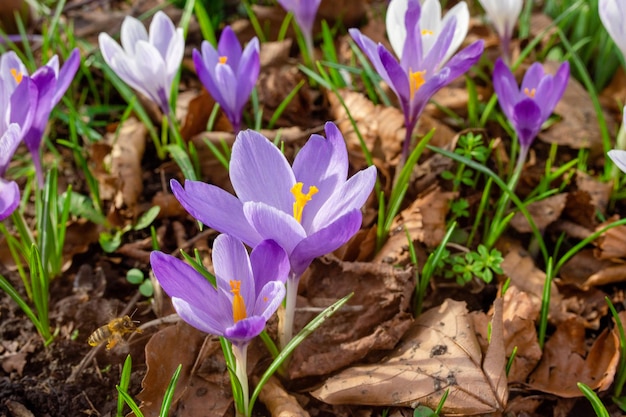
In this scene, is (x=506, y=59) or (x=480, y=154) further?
(x=506, y=59)

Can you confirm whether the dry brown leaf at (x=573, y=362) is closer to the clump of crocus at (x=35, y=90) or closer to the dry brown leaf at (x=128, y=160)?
the dry brown leaf at (x=128, y=160)

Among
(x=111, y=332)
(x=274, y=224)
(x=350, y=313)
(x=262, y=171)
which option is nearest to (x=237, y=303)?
(x=274, y=224)

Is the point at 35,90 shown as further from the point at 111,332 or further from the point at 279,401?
the point at 279,401

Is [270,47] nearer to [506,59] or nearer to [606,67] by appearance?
[506,59]

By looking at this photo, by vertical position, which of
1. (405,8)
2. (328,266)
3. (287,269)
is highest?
(405,8)

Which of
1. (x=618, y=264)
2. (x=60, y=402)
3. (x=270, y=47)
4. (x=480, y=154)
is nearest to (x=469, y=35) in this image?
(x=270, y=47)

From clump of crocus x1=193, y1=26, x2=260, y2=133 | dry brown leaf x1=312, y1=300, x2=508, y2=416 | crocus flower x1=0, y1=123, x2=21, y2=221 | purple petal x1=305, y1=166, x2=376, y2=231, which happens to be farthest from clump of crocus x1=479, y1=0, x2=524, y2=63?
crocus flower x1=0, y1=123, x2=21, y2=221
